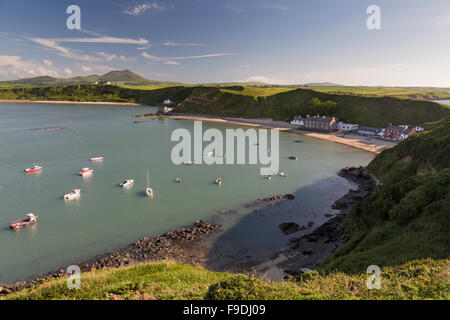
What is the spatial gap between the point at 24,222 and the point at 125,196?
49.1ft

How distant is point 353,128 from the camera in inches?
4213

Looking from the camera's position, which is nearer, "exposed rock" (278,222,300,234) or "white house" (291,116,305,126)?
"exposed rock" (278,222,300,234)

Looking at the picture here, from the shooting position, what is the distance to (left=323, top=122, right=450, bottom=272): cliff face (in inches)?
744

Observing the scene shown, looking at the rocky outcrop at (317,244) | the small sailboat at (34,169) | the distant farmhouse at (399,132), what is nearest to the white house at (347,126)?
the distant farmhouse at (399,132)

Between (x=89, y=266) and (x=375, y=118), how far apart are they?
4863 inches

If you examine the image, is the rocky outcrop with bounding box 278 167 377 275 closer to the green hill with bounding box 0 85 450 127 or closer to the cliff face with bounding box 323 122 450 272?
the cliff face with bounding box 323 122 450 272

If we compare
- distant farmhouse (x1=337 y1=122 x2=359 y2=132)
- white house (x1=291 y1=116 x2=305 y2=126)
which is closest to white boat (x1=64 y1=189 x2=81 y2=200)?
white house (x1=291 y1=116 x2=305 y2=126)

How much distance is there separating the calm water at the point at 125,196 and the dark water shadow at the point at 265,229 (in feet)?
0.63

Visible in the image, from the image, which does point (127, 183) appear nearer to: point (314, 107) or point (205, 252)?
point (205, 252)

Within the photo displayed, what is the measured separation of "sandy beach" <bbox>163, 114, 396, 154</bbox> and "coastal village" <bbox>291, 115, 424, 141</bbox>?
9.03 ft

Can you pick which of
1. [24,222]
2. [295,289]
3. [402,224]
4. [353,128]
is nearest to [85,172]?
[24,222]
